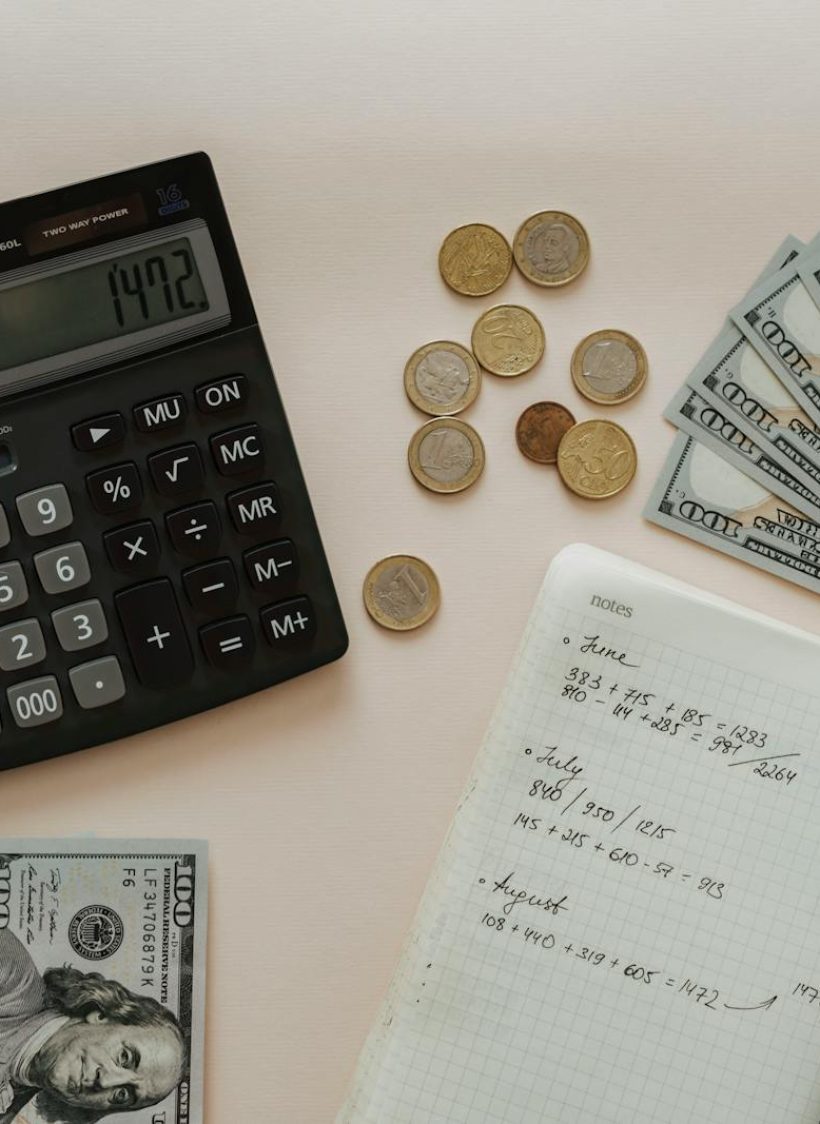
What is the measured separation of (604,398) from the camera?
56 cm

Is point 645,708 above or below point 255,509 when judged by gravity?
below

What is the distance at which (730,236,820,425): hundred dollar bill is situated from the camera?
56 centimetres

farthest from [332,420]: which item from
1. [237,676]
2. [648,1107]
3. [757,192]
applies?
[648,1107]

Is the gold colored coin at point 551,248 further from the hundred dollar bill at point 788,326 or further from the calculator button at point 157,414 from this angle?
the calculator button at point 157,414

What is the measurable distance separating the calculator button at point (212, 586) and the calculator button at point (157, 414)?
7 centimetres

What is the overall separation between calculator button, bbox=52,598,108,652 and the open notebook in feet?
0.67

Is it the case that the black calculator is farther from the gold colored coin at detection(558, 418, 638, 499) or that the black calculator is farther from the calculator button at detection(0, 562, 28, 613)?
the gold colored coin at detection(558, 418, 638, 499)

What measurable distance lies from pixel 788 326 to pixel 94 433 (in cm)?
36

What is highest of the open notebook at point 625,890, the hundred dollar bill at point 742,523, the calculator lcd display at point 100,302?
the calculator lcd display at point 100,302

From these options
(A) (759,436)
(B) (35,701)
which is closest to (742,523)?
(A) (759,436)

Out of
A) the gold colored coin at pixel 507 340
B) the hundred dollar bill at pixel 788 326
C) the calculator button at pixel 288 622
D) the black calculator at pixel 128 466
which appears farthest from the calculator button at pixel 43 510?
the hundred dollar bill at pixel 788 326

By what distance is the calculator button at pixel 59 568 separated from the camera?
0.52 metres

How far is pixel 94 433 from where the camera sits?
52 cm

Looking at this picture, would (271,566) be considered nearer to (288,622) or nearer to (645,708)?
(288,622)
